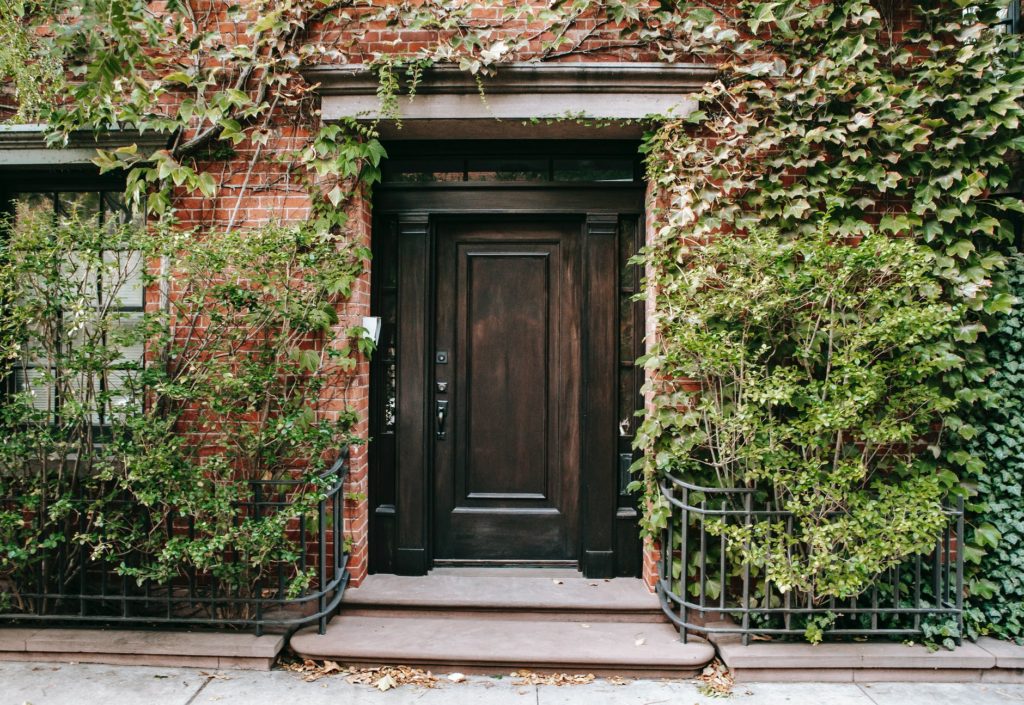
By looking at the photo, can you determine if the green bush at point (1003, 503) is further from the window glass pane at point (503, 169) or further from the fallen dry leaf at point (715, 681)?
the window glass pane at point (503, 169)

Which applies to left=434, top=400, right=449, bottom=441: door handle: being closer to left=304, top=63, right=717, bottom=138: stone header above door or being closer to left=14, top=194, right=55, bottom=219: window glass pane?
left=304, top=63, right=717, bottom=138: stone header above door

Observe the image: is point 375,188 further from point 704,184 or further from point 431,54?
point 704,184

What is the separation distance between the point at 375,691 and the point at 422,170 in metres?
3.21

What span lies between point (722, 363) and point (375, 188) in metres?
2.53

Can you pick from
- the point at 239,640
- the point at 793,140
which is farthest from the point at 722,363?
the point at 239,640

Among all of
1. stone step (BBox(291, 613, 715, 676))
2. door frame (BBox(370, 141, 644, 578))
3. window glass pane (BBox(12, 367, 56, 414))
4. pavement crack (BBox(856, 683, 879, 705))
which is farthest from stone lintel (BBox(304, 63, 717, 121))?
pavement crack (BBox(856, 683, 879, 705))

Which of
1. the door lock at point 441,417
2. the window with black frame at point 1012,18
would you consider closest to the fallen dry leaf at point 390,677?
the door lock at point 441,417

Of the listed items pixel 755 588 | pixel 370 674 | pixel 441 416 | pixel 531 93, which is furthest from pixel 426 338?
pixel 755 588

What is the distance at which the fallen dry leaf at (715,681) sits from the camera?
331 centimetres

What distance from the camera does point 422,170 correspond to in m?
4.48

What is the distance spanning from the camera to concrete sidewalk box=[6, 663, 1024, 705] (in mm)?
3221

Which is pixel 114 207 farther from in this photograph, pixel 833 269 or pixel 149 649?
pixel 833 269

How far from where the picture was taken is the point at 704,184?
13.1ft

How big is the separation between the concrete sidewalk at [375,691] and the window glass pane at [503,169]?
10.3 ft
